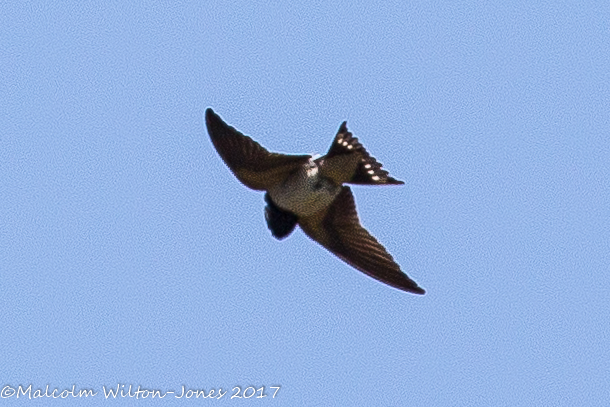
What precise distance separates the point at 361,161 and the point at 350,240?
113 cm

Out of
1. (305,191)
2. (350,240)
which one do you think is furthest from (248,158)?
(350,240)

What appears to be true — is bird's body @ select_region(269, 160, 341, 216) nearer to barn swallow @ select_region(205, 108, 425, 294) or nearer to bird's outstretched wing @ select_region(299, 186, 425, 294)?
barn swallow @ select_region(205, 108, 425, 294)

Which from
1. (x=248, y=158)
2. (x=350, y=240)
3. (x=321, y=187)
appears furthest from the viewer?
(x=350, y=240)

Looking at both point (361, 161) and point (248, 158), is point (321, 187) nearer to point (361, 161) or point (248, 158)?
point (361, 161)

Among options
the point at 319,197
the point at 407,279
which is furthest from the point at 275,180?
the point at 407,279

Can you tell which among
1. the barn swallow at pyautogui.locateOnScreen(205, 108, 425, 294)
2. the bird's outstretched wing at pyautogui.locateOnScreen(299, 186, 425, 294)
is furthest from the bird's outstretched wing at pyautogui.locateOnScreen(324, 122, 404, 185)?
the bird's outstretched wing at pyautogui.locateOnScreen(299, 186, 425, 294)

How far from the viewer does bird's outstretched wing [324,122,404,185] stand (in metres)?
11.8

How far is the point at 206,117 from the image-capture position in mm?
11500

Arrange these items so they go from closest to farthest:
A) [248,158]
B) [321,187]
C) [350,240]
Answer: [248,158] → [321,187] → [350,240]

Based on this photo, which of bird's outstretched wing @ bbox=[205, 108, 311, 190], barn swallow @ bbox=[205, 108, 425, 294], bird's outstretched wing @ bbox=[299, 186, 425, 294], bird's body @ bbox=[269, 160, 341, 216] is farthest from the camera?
bird's outstretched wing @ bbox=[299, 186, 425, 294]

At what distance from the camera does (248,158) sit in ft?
38.8

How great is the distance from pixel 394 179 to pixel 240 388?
7.18 feet

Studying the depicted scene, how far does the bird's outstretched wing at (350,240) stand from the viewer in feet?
41.7

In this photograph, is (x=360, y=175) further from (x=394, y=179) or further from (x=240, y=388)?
(x=240, y=388)
